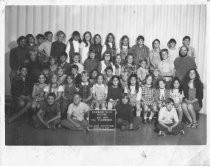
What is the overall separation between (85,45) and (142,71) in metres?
0.37

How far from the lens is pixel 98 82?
7.38ft

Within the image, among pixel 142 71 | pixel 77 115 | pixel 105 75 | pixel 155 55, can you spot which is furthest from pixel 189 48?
pixel 77 115

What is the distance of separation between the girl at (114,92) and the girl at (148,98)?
0.14m

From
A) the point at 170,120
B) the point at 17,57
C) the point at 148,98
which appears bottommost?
the point at 170,120

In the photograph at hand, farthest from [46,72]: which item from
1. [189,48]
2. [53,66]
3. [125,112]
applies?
[189,48]

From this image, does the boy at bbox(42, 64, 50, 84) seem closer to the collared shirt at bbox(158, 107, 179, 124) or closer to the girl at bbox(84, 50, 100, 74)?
the girl at bbox(84, 50, 100, 74)

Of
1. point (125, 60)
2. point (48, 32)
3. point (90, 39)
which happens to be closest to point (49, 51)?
point (48, 32)

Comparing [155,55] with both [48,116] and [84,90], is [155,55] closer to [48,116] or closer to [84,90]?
[84,90]

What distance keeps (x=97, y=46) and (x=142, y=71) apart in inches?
11.9

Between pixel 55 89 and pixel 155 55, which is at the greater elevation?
pixel 155 55

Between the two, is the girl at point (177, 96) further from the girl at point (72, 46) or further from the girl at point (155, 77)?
the girl at point (72, 46)

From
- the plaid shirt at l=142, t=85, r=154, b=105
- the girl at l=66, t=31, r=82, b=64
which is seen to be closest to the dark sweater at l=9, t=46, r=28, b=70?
the girl at l=66, t=31, r=82, b=64

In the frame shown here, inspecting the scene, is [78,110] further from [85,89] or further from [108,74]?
[108,74]
